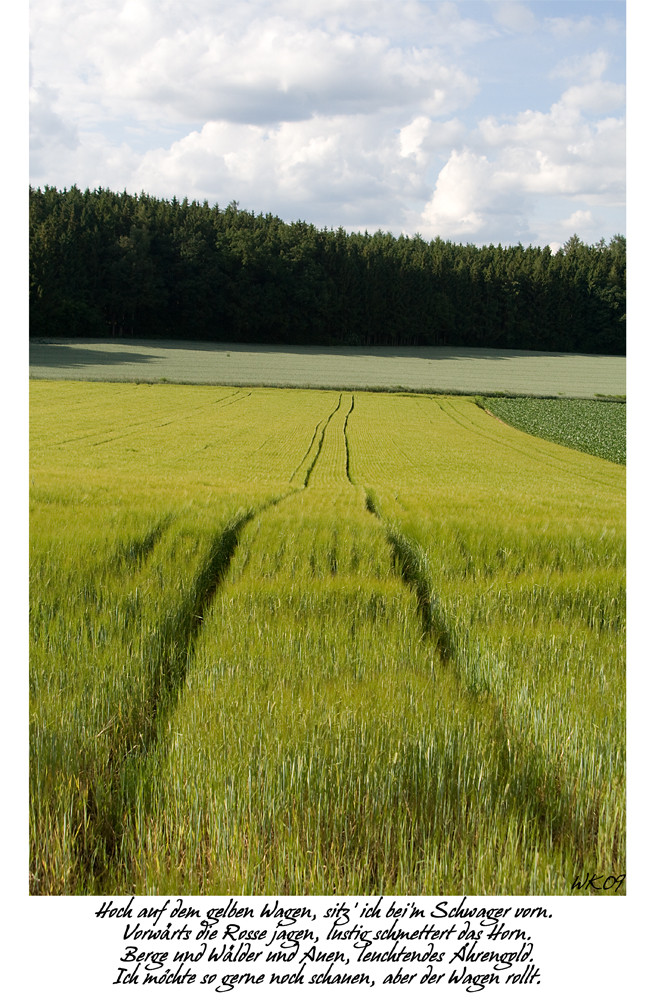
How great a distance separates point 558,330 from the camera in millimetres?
41812

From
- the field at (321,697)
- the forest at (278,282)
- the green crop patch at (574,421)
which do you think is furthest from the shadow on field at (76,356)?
the field at (321,697)

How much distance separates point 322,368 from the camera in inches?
1892

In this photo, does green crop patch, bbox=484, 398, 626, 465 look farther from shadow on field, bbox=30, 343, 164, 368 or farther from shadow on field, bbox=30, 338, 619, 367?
shadow on field, bbox=30, 343, 164, 368

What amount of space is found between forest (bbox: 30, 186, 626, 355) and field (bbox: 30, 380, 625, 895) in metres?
25.1
